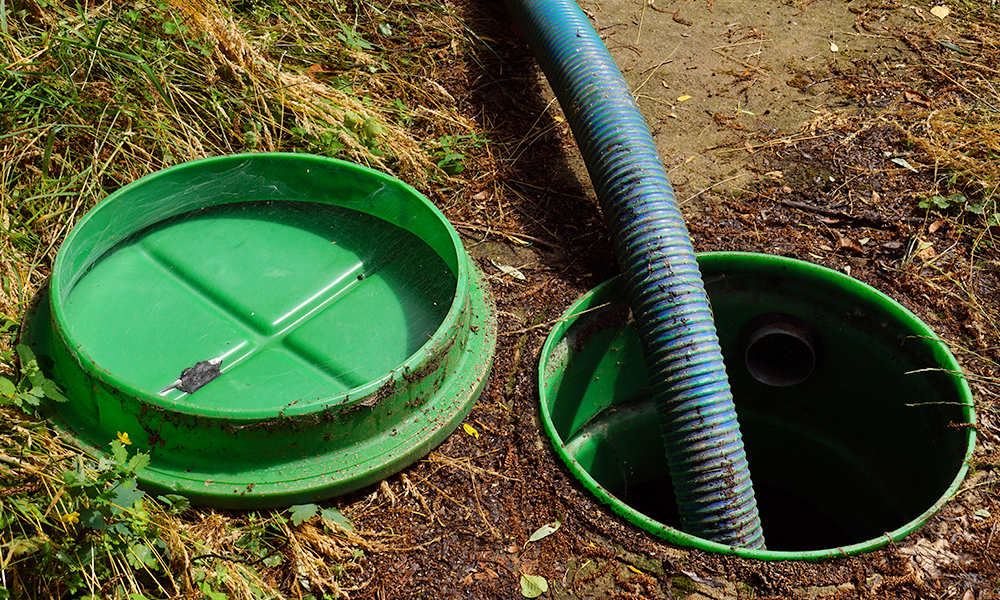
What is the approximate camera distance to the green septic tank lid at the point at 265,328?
210 cm

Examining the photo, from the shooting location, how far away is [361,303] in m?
2.76

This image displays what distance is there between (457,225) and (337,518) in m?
1.24

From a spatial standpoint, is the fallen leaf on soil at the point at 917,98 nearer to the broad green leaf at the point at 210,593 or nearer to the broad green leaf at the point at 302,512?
the broad green leaf at the point at 302,512

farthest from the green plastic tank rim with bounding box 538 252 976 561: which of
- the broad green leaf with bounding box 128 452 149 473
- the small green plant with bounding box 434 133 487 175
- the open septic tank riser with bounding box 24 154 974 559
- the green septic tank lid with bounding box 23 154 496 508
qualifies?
the broad green leaf with bounding box 128 452 149 473

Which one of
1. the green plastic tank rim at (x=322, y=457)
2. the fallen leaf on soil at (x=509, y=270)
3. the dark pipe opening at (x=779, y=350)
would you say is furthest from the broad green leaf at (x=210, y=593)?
the dark pipe opening at (x=779, y=350)

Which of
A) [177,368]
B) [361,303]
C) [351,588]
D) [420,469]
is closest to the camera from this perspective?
[351,588]

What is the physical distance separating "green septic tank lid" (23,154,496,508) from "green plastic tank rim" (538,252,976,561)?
281 mm

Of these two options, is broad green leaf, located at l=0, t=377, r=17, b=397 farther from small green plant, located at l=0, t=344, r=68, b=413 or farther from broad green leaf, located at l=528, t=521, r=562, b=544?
broad green leaf, located at l=528, t=521, r=562, b=544

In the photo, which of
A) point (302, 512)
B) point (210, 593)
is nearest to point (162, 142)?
point (302, 512)

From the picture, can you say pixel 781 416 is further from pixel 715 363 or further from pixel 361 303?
pixel 361 303

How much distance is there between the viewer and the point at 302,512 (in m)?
2.11

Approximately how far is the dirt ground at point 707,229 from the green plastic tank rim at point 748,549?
3 centimetres

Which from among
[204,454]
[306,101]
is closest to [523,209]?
[306,101]

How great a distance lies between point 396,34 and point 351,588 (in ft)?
8.37
